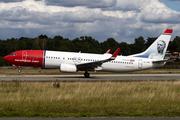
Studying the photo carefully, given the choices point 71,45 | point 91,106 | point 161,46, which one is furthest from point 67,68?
point 71,45

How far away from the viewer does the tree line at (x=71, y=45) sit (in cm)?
9569

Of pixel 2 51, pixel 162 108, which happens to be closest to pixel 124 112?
pixel 162 108

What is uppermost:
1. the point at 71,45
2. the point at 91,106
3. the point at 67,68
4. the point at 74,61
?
the point at 71,45

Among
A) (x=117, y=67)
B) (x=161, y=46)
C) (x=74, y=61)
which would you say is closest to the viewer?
(x=74, y=61)

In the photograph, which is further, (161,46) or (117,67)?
(161,46)

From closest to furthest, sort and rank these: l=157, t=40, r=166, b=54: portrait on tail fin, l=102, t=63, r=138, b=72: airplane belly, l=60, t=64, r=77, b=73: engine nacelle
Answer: l=60, t=64, r=77, b=73: engine nacelle < l=102, t=63, r=138, b=72: airplane belly < l=157, t=40, r=166, b=54: portrait on tail fin

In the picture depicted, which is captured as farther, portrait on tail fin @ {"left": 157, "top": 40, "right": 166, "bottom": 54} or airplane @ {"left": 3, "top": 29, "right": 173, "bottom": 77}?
portrait on tail fin @ {"left": 157, "top": 40, "right": 166, "bottom": 54}

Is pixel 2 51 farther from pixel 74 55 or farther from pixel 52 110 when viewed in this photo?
pixel 52 110

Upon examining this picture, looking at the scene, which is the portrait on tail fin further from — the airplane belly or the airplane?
the airplane belly

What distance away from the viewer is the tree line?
95688 mm

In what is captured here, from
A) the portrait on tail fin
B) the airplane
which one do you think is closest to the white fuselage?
the airplane

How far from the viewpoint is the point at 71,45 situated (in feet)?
360

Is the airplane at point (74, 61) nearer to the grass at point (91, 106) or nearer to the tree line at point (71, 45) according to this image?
the grass at point (91, 106)

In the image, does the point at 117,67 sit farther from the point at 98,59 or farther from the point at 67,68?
the point at 67,68
